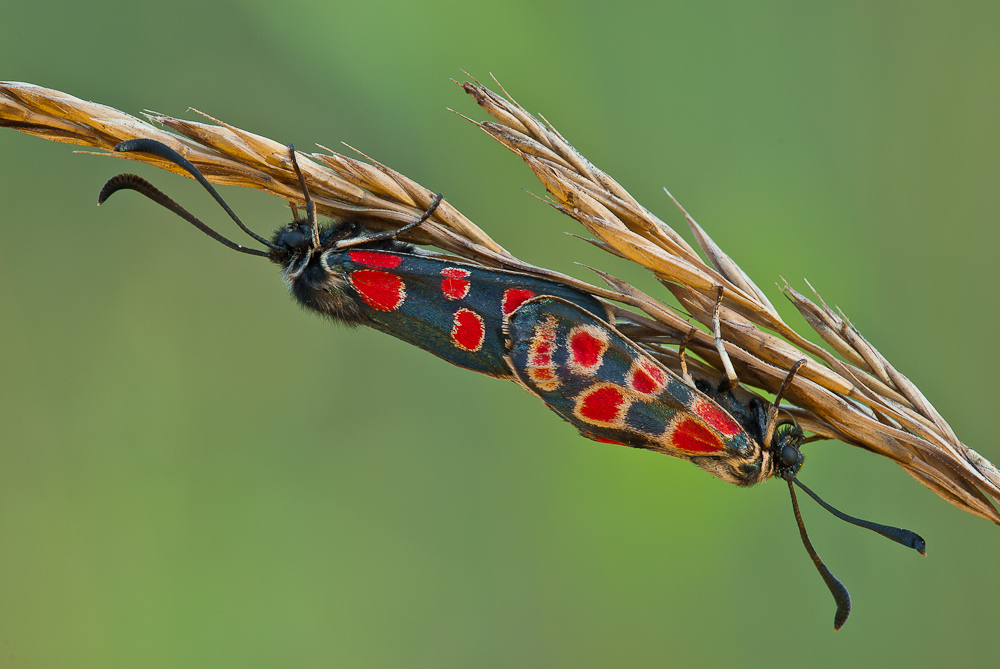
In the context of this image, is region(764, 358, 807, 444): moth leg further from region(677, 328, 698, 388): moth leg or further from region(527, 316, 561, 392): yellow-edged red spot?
region(527, 316, 561, 392): yellow-edged red spot

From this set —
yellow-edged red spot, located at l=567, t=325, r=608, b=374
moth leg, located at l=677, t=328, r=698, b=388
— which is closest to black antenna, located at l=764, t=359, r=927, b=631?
moth leg, located at l=677, t=328, r=698, b=388

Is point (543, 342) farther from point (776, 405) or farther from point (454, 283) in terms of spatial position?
point (776, 405)

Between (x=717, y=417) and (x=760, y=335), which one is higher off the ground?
(x=760, y=335)

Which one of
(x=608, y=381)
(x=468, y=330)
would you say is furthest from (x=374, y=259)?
(x=608, y=381)

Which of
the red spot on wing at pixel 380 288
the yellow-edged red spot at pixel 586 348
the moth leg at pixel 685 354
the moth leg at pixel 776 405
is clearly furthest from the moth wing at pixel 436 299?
the moth leg at pixel 776 405

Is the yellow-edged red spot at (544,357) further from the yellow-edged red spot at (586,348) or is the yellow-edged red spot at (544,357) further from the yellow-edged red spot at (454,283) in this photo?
the yellow-edged red spot at (454,283)

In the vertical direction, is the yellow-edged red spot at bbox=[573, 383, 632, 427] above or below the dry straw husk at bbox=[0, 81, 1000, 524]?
below

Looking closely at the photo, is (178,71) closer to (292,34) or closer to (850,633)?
(292,34)

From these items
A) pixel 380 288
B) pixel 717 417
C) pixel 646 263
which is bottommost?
pixel 380 288
